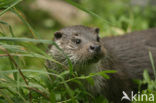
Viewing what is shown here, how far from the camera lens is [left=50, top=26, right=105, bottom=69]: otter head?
9.97 feet

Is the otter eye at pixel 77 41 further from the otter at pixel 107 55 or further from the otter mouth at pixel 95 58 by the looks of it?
the otter mouth at pixel 95 58

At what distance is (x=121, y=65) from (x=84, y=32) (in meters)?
0.77

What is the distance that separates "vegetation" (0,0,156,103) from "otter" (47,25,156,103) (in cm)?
15

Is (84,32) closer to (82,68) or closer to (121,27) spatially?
(82,68)

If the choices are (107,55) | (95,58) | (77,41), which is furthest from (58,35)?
(95,58)

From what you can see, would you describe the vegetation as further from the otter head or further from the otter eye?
the otter eye

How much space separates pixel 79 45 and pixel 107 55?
1.48ft

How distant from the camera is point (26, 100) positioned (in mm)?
2531

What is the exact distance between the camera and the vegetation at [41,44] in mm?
2379

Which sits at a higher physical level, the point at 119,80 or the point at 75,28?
the point at 75,28

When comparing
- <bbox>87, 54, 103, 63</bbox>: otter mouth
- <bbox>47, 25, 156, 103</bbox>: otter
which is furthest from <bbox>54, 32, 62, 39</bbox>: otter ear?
<bbox>87, 54, 103, 63</bbox>: otter mouth

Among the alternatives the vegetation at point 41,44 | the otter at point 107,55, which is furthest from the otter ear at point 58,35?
the vegetation at point 41,44

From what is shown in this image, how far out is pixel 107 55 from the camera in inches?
142

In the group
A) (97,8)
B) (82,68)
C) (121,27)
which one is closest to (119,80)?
(82,68)
